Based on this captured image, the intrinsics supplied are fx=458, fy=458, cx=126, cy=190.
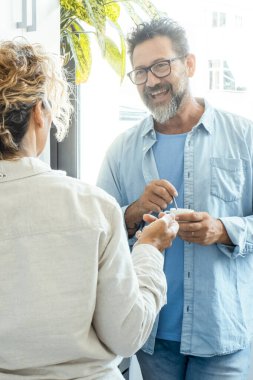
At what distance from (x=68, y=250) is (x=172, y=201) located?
25.6 inches

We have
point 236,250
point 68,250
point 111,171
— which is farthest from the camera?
point 111,171

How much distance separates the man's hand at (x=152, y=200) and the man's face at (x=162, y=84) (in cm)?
26

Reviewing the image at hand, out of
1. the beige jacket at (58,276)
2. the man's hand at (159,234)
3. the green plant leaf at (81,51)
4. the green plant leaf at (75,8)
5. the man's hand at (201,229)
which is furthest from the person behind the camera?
the green plant leaf at (81,51)

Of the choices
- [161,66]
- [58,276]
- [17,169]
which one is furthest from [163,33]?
[58,276]

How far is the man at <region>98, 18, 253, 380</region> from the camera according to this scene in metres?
1.37

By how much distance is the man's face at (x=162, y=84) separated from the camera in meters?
1.50

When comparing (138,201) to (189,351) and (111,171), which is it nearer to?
(111,171)

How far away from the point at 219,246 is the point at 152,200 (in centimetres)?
25

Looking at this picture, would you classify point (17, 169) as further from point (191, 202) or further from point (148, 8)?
point (148, 8)

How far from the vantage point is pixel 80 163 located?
7.23 feet

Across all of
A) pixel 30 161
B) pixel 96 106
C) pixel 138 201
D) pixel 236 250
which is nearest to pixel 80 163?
pixel 96 106

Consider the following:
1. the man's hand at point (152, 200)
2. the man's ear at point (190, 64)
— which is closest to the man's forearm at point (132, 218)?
the man's hand at point (152, 200)

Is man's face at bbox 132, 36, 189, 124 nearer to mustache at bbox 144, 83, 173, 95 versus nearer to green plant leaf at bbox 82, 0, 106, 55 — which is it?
mustache at bbox 144, 83, 173, 95

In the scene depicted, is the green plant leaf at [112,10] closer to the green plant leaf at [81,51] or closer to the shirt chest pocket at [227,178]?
the green plant leaf at [81,51]
